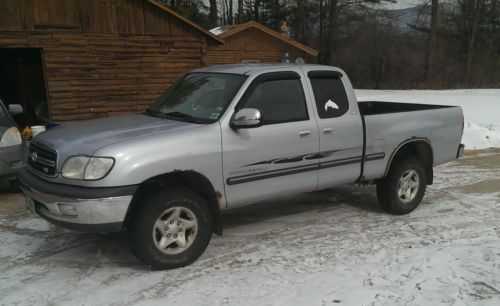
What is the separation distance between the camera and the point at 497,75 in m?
37.7

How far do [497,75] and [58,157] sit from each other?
40217 millimetres

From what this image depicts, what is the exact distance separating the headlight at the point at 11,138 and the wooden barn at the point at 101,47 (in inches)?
209

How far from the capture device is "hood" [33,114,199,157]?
411 cm

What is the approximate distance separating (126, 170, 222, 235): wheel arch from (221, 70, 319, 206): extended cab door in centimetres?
16

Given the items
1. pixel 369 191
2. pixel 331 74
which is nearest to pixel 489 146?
pixel 369 191

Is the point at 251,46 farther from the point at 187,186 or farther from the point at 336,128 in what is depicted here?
the point at 187,186

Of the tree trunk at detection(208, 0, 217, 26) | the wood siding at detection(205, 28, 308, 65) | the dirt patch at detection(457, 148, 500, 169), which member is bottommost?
the dirt patch at detection(457, 148, 500, 169)

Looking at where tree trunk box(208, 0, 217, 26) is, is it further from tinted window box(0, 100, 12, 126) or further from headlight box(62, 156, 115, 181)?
headlight box(62, 156, 115, 181)

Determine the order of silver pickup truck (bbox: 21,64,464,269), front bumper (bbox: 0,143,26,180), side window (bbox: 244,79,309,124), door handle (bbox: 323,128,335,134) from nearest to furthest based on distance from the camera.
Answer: silver pickup truck (bbox: 21,64,464,269) → side window (bbox: 244,79,309,124) → door handle (bbox: 323,128,335,134) → front bumper (bbox: 0,143,26,180)

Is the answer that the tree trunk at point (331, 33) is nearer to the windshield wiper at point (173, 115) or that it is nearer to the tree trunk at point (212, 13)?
the tree trunk at point (212, 13)

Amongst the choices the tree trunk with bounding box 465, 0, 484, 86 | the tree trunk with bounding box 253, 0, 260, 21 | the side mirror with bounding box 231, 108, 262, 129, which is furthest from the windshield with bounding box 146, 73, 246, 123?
the tree trunk with bounding box 253, 0, 260, 21

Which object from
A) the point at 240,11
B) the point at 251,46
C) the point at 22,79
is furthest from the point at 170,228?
the point at 240,11

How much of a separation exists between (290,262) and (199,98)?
1950 mm

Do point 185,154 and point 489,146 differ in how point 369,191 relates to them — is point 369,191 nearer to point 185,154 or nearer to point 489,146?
point 185,154
